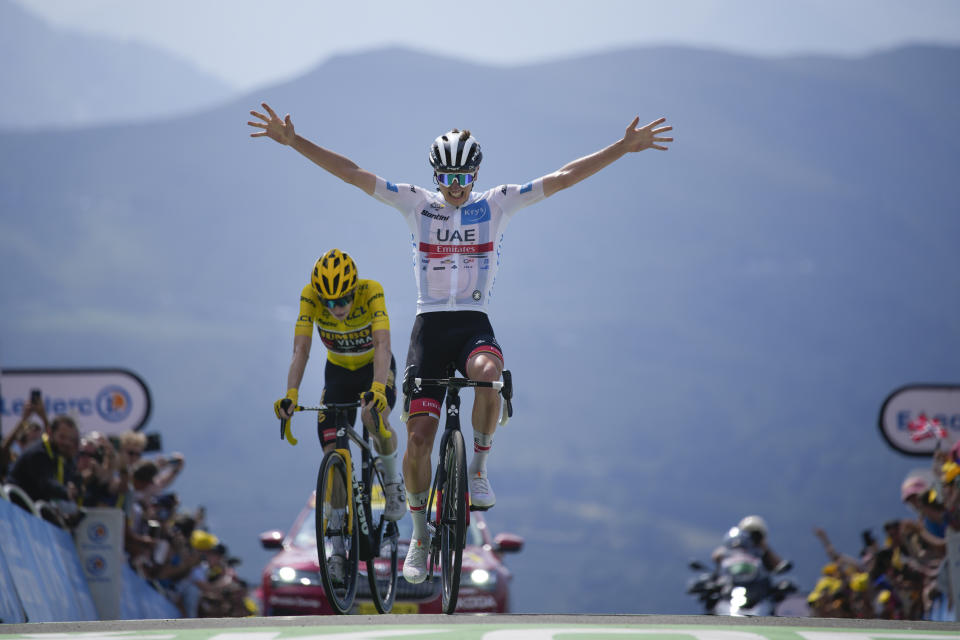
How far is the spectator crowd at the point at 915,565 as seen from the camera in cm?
1188

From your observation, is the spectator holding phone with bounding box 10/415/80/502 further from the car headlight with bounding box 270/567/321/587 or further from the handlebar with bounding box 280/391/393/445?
the handlebar with bounding box 280/391/393/445

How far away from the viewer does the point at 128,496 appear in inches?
490

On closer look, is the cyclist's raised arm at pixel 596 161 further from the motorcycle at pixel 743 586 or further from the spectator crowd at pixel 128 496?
the motorcycle at pixel 743 586

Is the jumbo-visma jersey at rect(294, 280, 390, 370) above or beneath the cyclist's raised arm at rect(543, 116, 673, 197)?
beneath

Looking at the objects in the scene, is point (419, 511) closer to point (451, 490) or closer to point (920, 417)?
point (451, 490)

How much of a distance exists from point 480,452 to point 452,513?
0.53m

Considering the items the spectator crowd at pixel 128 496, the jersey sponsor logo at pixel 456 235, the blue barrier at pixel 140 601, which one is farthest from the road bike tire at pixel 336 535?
the blue barrier at pixel 140 601

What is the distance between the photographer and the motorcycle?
1362 cm

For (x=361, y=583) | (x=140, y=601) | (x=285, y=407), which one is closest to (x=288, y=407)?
(x=285, y=407)

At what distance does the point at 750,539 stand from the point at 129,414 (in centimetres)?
891

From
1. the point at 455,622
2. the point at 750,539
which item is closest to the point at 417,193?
the point at 455,622

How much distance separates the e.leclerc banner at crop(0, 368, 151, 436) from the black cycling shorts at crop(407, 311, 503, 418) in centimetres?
1061

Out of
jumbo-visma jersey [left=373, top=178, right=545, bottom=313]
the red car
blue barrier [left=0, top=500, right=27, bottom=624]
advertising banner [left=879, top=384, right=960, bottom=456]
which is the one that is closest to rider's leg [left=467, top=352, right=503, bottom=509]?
jumbo-visma jersey [left=373, top=178, right=545, bottom=313]

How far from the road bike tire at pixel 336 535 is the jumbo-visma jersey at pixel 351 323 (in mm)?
821
